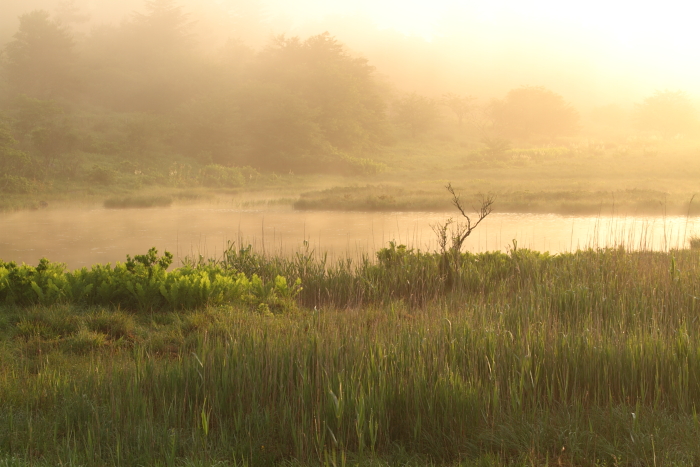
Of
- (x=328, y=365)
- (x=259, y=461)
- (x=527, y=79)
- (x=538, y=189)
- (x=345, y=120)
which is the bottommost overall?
(x=259, y=461)

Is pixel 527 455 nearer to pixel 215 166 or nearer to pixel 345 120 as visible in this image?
pixel 215 166

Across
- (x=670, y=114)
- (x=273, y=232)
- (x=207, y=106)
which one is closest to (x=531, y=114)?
(x=670, y=114)

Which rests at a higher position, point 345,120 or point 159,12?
point 159,12

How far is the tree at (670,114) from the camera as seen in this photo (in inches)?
2073

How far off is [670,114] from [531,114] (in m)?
11.9

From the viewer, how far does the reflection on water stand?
34.2 feet

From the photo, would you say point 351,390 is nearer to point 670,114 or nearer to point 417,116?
point 417,116

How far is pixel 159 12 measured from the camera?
59.6 m

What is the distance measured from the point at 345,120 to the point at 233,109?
7824 mm

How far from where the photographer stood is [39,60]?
48656 millimetres

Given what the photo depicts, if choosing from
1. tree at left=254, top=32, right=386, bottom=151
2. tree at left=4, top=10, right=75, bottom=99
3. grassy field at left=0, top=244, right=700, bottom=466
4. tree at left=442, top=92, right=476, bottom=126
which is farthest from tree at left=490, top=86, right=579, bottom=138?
grassy field at left=0, top=244, right=700, bottom=466

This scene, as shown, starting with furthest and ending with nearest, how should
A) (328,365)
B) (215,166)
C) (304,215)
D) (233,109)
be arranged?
1. (233,109)
2. (215,166)
3. (304,215)
4. (328,365)

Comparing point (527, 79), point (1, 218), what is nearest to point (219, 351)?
point (1, 218)

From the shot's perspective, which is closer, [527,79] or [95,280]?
[95,280]
